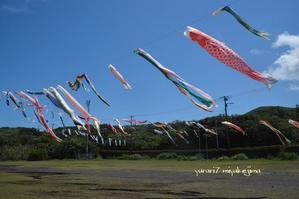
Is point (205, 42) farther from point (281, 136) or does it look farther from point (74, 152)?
point (74, 152)

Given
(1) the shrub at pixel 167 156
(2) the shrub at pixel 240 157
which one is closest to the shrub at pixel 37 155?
(1) the shrub at pixel 167 156

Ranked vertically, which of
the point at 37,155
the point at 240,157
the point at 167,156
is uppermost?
the point at 37,155

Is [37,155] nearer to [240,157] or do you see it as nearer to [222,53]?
[240,157]

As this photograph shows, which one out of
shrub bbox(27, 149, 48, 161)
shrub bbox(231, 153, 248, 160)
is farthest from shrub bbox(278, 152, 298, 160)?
shrub bbox(27, 149, 48, 161)

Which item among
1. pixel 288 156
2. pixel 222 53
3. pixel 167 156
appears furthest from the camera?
pixel 167 156

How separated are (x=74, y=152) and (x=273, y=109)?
140 feet

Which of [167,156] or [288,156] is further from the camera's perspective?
[167,156]

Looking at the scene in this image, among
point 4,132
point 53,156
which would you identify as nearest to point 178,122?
point 53,156

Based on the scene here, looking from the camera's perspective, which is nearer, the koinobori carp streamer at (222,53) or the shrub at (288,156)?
the koinobori carp streamer at (222,53)

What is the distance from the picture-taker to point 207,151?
71438 millimetres

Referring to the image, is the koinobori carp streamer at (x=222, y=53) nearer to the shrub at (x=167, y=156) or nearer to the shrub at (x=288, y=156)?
the shrub at (x=288, y=156)

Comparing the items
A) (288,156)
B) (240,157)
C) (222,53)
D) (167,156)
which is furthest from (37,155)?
(222,53)

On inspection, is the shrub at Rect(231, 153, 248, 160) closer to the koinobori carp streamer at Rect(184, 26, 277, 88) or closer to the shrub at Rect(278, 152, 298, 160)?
the shrub at Rect(278, 152, 298, 160)

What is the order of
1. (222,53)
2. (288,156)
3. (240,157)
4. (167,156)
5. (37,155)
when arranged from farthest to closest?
(37,155) < (167,156) < (240,157) < (288,156) < (222,53)
